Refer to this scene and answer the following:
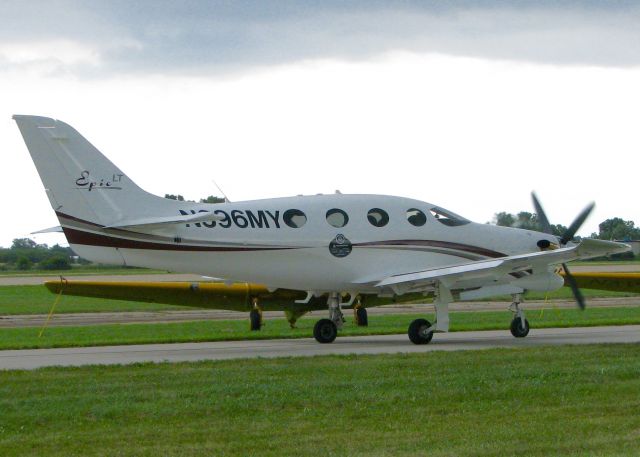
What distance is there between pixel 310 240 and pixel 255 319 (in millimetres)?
7590

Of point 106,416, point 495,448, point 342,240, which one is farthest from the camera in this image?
point 342,240

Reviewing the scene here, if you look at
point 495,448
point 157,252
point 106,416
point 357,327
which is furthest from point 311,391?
point 357,327

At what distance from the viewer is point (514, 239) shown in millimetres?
26000

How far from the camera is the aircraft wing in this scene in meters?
22.0

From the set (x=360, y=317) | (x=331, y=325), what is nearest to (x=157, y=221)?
(x=331, y=325)

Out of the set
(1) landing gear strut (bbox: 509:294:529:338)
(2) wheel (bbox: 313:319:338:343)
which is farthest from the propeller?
(2) wheel (bbox: 313:319:338:343)

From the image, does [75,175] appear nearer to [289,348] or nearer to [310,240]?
[310,240]

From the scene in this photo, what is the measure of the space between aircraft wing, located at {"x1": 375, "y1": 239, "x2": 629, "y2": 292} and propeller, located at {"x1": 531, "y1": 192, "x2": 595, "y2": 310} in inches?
29.9

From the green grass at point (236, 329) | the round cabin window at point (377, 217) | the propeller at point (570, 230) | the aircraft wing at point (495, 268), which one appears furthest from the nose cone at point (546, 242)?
the round cabin window at point (377, 217)

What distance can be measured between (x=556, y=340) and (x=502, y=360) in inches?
251

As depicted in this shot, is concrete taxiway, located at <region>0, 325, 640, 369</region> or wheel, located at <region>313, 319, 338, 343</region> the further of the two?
wheel, located at <region>313, 319, 338, 343</region>

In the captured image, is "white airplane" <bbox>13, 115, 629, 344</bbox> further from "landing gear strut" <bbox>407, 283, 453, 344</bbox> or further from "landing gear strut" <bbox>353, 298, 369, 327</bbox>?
"landing gear strut" <bbox>353, 298, 369, 327</bbox>

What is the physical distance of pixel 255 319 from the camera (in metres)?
30.6

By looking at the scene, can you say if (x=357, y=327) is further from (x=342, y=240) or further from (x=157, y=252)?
(x=157, y=252)
